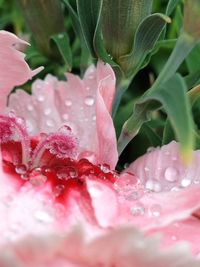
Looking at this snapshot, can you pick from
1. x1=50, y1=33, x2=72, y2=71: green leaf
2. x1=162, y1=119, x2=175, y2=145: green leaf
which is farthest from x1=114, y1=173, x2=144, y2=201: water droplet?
x1=50, y1=33, x2=72, y2=71: green leaf

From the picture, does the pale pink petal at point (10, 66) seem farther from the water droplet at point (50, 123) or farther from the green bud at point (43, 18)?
the green bud at point (43, 18)

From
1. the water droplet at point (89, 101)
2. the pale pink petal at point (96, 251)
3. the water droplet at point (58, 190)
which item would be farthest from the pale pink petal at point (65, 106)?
the pale pink petal at point (96, 251)

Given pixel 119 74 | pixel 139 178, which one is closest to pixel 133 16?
pixel 119 74

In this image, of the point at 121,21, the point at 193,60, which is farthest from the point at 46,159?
the point at 193,60

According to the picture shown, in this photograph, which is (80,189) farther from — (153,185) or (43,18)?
(43,18)

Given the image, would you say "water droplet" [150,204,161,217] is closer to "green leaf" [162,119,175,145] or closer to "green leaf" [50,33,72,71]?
"green leaf" [162,119,175,145]

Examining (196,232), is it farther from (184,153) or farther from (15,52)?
(15,52)
